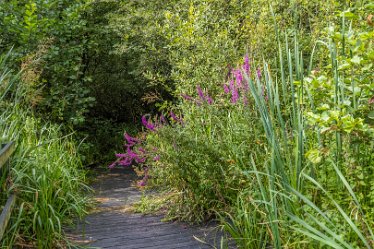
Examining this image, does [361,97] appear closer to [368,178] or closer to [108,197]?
[368,178]

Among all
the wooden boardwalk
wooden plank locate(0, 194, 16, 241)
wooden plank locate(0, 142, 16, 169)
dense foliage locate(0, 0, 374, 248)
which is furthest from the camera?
the wooden boardwalk

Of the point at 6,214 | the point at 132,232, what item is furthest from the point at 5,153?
the point at 132,232

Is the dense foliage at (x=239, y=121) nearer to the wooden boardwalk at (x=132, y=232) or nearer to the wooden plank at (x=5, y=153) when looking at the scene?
the wooden boardwalk at (x=132, y=232)

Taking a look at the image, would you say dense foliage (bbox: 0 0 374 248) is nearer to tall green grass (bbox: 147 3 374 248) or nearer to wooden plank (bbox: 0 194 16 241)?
tall green grass (bbox: 147 3 374 248)

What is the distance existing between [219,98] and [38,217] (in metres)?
2.58

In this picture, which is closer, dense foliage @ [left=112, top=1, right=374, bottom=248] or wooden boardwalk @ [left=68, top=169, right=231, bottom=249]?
dense foliage @ [left=112, top=1, right=374, bottom=248]

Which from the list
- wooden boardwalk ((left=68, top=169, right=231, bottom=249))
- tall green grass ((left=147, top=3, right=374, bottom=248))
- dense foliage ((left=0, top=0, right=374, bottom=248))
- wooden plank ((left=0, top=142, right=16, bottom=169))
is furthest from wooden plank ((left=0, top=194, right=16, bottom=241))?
tall green grass ((left=147, top=3, right=374, bottom=248))

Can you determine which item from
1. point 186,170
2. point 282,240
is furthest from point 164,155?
point 282,240

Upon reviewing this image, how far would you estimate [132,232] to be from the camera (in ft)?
16.3

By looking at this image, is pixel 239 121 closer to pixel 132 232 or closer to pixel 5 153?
pixel 132 232

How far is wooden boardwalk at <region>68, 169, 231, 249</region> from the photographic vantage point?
4512 mm

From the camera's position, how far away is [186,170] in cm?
521

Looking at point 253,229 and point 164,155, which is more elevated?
point 164,155

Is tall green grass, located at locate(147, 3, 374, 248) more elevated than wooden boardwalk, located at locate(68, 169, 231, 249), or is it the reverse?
tall green grass, located at locate(147, 3, 374, 248)
